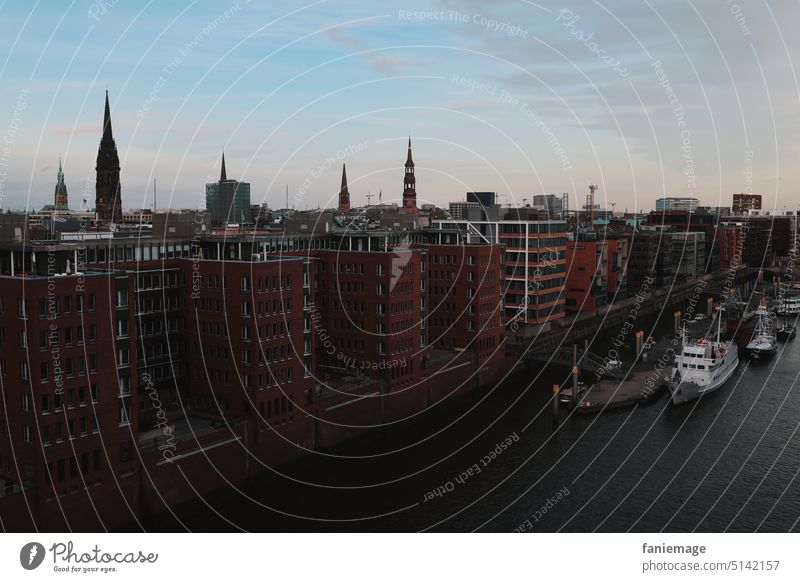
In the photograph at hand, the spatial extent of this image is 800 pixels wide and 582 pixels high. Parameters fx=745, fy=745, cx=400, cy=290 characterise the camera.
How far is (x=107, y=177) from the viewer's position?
75250mm

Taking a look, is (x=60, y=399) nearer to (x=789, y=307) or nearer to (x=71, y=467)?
(x=71, y=467)

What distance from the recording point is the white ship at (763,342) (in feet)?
177

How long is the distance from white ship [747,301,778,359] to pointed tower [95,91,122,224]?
5798 cm

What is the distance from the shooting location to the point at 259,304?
2853cm

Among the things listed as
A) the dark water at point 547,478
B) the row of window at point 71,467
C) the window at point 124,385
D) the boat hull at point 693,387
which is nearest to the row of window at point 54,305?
the window at point 124,385

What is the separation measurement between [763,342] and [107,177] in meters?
61.9

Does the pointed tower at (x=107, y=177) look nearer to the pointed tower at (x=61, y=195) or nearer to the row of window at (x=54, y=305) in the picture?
the pointed tower at (x=61, y=195)

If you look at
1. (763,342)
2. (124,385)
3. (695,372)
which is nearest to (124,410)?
(124,385)

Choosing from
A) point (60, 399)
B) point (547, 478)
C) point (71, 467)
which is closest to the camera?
point (60, 399)

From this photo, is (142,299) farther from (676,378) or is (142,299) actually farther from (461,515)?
(676,378)

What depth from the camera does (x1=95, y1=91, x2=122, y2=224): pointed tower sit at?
246ft

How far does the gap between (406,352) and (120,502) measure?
17138 millimetres

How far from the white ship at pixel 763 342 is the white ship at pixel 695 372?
10.1 metres

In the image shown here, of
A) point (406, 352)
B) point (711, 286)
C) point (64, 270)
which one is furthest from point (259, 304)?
point (711, 286)
